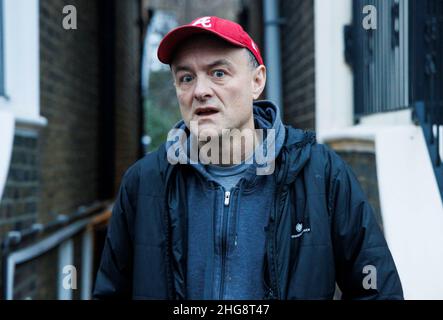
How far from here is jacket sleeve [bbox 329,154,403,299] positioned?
1817 mm

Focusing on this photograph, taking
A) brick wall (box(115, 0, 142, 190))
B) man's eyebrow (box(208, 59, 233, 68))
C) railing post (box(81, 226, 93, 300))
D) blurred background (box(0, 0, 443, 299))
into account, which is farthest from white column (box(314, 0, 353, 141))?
brick wall (box(115, 0, 142, 190))

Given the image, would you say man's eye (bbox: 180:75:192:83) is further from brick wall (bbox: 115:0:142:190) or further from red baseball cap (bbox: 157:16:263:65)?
brick wall (bbox: 115:0:142:190)

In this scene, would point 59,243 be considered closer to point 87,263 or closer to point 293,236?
point 87,263

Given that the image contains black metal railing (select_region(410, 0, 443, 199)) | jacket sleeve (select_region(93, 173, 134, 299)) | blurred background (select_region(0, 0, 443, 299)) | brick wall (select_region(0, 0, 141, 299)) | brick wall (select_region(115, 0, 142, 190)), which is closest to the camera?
jacket sleeve (select_region(93, 173, 134, 299))

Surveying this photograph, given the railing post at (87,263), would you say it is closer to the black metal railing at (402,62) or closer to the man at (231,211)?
the black metal railing at (402,62)

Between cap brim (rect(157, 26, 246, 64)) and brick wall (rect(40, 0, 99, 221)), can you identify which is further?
brick wall (rect(40, 0, 99, 221))

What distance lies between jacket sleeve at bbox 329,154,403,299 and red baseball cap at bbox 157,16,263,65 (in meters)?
0.55

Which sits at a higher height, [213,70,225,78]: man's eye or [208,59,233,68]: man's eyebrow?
[208,59,233,68]: man's eyebrow

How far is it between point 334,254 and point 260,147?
419 millimetres

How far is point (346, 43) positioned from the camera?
13.2ft

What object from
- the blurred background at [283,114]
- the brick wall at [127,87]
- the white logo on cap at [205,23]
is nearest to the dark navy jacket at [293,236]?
the white logo on cap at [205,23]

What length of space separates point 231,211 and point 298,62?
3.59m
